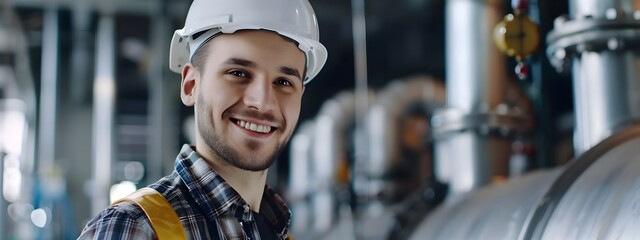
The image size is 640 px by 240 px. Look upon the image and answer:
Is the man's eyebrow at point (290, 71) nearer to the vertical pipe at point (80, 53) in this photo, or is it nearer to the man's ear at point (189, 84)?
the man's ear at point (189, 84)

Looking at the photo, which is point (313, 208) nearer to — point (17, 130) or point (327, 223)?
point (327, 223)

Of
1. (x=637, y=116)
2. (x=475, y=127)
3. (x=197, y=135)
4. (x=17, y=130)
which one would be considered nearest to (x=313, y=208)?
(x=17, y=130)

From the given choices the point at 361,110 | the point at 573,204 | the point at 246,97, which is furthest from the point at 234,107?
the point at 361,110

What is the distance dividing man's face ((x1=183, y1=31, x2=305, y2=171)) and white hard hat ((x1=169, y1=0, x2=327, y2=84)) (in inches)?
0.7

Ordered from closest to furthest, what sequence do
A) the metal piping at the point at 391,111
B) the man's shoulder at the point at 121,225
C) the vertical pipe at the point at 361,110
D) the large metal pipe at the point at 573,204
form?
the man's shoulder at the point at 121,225, the large metal pipe at the point at 573,204, the vertical pipe at the point at 361,110, the metal piping at the point at 391,111

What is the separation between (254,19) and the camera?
133 centimetres

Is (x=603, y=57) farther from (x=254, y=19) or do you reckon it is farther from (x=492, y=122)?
(x=254, y=19)

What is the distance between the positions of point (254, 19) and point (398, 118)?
15.0 feet

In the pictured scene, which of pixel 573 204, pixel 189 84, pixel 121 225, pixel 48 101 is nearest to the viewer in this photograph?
pixel 121 225

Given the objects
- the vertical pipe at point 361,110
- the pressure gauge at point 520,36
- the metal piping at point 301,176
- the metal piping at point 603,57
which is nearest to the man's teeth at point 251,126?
the metal piping at point 603,57

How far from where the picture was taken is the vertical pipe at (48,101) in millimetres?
7402

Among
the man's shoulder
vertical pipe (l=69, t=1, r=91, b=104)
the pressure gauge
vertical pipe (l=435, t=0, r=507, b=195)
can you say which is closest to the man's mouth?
the man's shoulder

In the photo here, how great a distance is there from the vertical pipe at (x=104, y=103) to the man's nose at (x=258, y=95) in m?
5.80

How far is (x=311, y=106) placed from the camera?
31.0 feet
